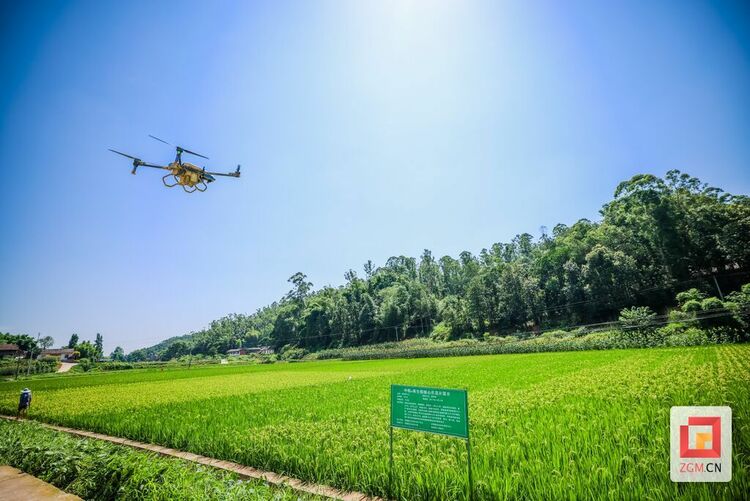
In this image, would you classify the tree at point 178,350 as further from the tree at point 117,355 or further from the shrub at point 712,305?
the shrub at point 712,305

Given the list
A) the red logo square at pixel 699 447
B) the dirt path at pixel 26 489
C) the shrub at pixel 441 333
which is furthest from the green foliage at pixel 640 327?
the dirt path at pixel 26 489

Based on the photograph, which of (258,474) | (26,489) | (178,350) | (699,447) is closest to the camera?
(699,447)

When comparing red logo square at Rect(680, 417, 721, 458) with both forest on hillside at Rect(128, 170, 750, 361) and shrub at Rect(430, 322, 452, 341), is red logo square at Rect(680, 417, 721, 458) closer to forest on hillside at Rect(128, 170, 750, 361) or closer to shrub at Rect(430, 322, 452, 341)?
forest on hillside at Rect(128, 170, 750, 361)

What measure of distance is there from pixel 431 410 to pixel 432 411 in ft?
0.06

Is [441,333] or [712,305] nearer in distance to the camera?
[712,305]

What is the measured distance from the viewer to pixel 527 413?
8320mm

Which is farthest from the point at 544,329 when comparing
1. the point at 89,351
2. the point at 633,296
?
the point at 89,351

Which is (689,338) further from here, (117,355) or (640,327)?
(117,355)

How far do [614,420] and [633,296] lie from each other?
4987 centimetres

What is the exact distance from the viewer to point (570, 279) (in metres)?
51.6

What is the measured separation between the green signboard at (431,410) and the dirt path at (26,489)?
468cm

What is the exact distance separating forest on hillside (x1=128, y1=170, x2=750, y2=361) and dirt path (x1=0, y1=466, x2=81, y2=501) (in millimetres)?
53868

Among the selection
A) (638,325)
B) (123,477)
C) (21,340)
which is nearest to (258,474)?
(123,477)

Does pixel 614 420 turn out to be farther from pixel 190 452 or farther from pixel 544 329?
pixel 544 329
